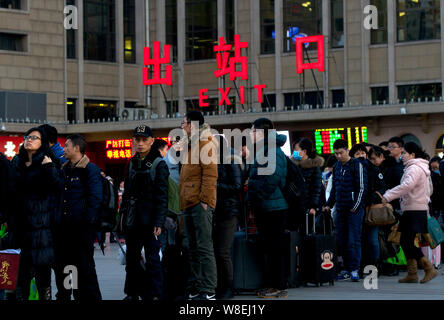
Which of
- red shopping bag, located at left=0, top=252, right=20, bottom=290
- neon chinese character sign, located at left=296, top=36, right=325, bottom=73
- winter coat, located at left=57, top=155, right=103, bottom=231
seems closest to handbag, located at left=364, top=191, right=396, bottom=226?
winter coat, located at left=57, top=155, right=103, bottom=231

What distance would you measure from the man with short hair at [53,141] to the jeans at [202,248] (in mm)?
1789

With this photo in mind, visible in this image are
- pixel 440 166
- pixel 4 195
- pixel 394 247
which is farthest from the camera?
pixel 440 166

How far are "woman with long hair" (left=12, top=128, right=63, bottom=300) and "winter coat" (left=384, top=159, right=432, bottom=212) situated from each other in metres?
5.56

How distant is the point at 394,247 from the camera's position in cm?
1622

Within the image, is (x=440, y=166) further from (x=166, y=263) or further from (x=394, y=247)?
(x=166, y=263)

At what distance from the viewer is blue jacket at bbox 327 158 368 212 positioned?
1455 cm

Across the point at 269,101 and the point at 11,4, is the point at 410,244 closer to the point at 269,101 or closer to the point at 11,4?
the point at 269,101

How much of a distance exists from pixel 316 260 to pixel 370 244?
5.71 ft

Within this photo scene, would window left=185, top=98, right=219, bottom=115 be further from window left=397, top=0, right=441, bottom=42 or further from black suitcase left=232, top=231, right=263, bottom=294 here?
black suitcase left=232, top=231, right=263, bottom=294

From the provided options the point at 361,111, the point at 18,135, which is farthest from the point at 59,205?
the point at 18,135

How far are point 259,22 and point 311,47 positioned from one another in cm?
282

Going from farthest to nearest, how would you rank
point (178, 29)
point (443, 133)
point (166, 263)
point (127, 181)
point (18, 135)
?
Result: point (178, 29), point (18, 135), point (443, 133), point (166, 263), point (127, 181)

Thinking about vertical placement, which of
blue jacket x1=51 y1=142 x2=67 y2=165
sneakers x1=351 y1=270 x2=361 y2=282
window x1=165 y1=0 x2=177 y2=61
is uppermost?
window x1=165 y1=0 x2=177 y2=61

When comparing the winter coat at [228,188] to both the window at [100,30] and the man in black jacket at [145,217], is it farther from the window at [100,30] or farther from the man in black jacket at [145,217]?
the window at [100,30]
